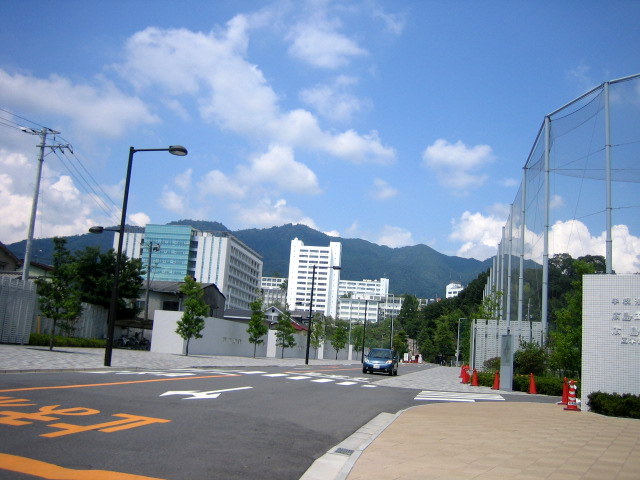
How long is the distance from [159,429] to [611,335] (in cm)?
1235

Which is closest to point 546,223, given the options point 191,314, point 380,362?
point 380,362

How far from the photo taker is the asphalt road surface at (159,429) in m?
5.82

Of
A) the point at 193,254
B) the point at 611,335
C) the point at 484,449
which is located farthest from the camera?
the point at 193,254

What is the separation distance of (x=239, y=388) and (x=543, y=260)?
1704 cm

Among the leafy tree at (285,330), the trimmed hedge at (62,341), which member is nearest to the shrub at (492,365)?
the leafy tree at (285,330)

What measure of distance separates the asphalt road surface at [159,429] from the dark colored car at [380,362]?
19201mm

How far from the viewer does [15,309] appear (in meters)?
27.7

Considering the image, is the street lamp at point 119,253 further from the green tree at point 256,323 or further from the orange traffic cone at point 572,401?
the green tree at point 256,323

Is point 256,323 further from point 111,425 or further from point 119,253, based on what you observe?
point 111,425

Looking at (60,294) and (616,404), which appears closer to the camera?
(616,404)

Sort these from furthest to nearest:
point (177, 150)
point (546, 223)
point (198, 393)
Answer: point (546, 223), point (177, 150), point (198, 393)

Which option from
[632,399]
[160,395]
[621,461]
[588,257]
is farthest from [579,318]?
[160,395]

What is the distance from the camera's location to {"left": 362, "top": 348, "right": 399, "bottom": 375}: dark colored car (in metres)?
33.2

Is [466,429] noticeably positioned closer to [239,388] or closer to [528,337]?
[239,388]
